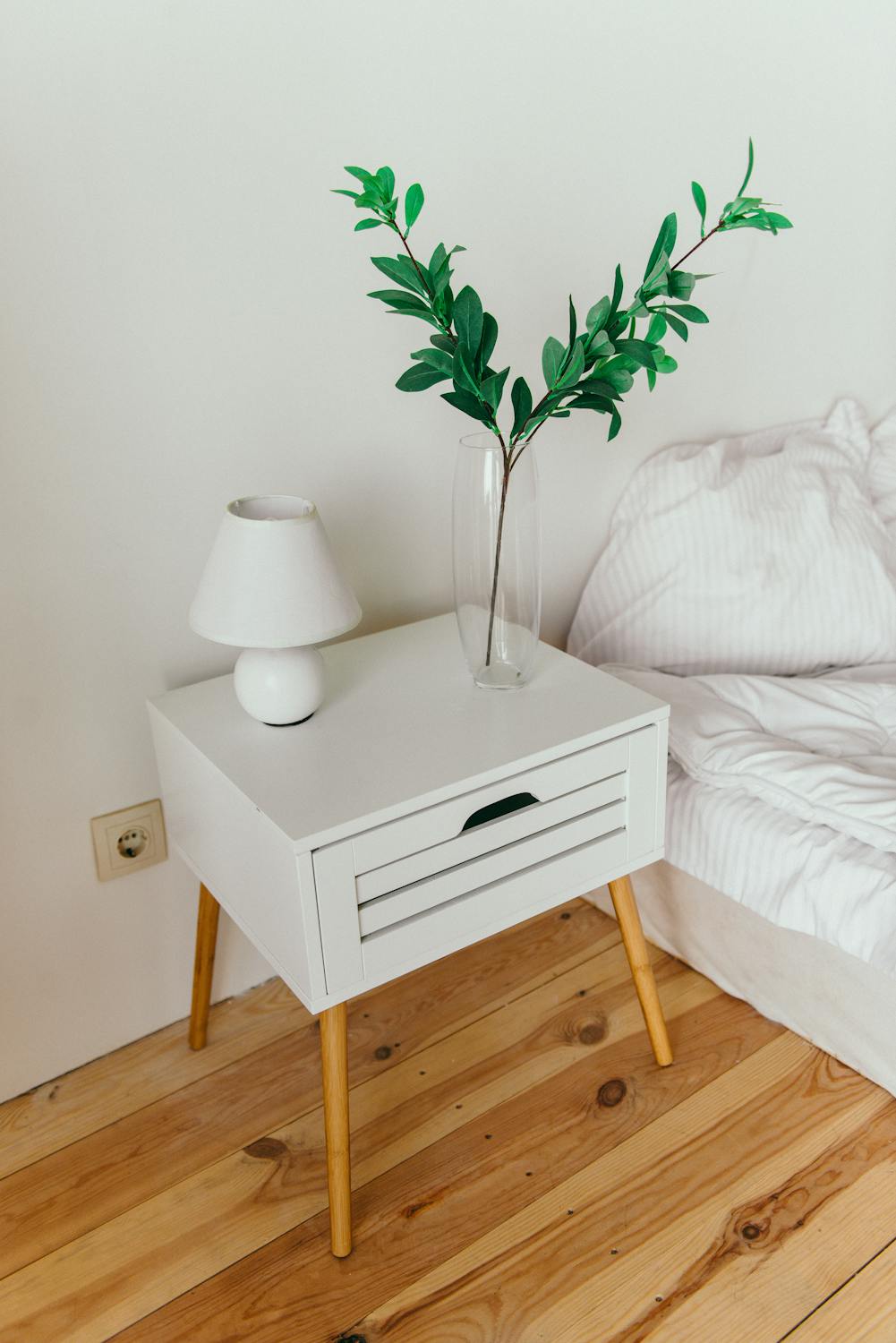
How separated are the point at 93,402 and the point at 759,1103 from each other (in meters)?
1.11

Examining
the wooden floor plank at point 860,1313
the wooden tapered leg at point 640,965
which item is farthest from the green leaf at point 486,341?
the wooden floor plank at point 860,1313

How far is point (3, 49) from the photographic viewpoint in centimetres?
103

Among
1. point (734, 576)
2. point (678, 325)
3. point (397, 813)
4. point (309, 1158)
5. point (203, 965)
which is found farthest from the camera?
point (734, 576)

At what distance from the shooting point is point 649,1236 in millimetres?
1163

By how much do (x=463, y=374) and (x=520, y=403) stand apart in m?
0.07

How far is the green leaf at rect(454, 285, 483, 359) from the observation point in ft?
3.61

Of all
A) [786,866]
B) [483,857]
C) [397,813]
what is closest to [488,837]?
[483,857]

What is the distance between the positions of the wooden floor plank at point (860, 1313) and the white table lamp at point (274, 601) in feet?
2.60

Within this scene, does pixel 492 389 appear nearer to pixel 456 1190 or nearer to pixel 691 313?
pixel 691 313

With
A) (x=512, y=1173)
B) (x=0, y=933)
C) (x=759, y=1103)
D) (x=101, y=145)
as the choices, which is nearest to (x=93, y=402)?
(x=101, y=145)

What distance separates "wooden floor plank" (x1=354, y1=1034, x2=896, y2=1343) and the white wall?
1.78 ft

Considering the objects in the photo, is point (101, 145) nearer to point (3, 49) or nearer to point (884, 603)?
point (3, 49)

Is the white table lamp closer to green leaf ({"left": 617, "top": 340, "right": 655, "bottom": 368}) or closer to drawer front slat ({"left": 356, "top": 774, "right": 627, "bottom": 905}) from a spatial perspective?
drawer front slat ({"left": 356, "top": 774, "right": 627, "bottom": 905})

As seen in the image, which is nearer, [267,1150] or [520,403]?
[520,403]
